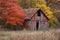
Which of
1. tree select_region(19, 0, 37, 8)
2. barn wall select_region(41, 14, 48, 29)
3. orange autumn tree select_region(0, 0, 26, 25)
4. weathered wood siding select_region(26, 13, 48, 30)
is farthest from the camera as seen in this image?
tree select_region(19, 0, 37, 8)

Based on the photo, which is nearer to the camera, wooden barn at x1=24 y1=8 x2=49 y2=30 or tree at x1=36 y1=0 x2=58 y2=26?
wooden barn at x1=24 y1=8 x2=49 y2=30

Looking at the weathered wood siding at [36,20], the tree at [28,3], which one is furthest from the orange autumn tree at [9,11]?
the tree at [28,3]

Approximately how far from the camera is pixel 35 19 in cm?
4162

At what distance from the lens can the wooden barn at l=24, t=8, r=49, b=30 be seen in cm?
4081

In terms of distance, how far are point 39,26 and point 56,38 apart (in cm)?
3045

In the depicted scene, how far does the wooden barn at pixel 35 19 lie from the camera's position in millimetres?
40806

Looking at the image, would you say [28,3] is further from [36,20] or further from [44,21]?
[36,20]

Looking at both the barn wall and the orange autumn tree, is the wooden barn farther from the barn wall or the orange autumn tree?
the orange autumn tree

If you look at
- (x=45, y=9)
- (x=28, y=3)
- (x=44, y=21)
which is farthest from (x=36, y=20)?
(x=28, y=3)

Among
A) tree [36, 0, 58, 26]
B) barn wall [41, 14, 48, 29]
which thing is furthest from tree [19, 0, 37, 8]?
barn wall [41, 14, 48, 29]

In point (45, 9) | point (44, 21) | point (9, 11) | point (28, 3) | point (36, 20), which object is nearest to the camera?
point (9, 11)

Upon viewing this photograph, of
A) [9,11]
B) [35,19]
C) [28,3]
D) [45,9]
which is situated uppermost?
[9,11]

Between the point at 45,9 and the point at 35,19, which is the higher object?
the point at 45,9

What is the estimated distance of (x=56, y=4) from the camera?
65875 millimetres
